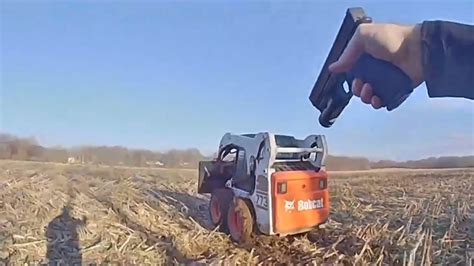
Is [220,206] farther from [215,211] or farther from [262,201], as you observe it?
[262,201]

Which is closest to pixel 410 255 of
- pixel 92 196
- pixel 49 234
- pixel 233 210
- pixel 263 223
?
pixel 263 223

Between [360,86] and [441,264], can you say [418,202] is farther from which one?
[360,86]

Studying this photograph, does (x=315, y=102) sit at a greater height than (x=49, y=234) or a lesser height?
greater

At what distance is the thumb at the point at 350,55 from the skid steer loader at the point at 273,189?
257 cm

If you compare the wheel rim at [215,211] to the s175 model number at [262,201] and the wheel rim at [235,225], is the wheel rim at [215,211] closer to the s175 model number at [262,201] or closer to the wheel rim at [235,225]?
the wheel rim at [235,225]

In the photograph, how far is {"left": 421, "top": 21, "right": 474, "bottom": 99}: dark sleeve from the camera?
1142 mm

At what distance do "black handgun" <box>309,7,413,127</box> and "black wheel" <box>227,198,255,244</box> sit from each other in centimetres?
255

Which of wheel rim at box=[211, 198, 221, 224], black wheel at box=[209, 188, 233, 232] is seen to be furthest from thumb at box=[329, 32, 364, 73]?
wheel rim at box=[211, 198, 221, 224]

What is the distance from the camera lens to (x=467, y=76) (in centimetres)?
115

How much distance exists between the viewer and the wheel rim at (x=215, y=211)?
4727 mm

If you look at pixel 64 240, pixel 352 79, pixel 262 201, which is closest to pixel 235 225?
pixel 262 201

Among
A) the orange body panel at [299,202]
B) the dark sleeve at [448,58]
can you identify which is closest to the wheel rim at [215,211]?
the orange body panel at [299,202]

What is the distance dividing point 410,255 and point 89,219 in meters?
2.86

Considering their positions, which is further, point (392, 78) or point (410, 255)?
point (410, 255)
